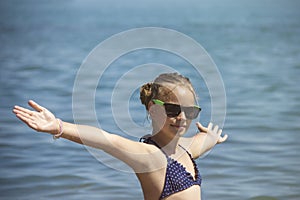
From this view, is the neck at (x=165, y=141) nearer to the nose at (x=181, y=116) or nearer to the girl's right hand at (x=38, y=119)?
the nose at (x=181, y=116)

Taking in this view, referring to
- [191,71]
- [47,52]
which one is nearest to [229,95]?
[191,71]

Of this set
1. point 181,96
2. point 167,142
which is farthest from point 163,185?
point 181,96

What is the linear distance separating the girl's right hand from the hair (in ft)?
2.28

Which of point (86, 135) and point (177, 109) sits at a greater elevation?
point (177, 109)

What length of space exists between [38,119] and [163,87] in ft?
2.58

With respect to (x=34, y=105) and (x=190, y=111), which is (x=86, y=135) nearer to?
(x=34, y=105)

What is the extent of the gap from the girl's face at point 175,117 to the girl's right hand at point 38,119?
0.68 meters

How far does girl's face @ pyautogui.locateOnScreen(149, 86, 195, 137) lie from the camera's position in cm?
378

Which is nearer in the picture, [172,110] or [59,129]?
[59,129]

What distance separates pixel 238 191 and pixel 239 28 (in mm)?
20065

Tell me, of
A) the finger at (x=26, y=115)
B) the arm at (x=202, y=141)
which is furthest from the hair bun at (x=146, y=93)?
the finger at (x=26, y=115)

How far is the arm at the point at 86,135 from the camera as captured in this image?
10.7 ft

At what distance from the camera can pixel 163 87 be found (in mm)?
3801

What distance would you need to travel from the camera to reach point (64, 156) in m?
6.85
